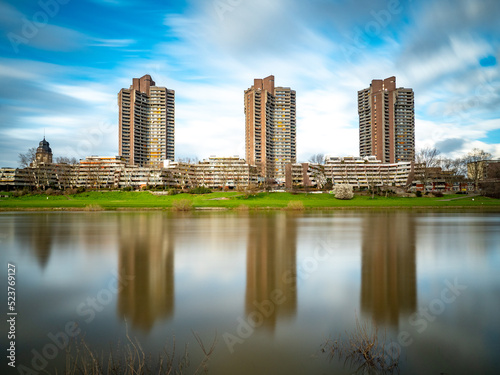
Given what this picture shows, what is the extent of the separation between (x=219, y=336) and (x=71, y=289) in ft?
15.3

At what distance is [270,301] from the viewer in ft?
23.4

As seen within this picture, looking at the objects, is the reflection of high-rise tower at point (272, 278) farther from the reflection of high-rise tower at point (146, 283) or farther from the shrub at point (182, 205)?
the shrub at point (182, 205)

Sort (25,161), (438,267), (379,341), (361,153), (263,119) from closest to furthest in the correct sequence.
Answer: (379,341) < (438,267) < (25,161) < (263,119) < (361,153)

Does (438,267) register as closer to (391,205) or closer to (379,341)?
(379,341)

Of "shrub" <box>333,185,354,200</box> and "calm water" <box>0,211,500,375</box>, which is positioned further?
"shrub" <box>333,185,354,200</box>

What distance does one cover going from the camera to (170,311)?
6.53 m

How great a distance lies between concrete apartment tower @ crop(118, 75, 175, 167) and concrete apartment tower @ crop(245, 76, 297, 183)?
40830 mm

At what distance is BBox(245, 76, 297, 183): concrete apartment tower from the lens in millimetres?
159750

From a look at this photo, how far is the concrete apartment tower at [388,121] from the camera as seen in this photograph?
16012 cm

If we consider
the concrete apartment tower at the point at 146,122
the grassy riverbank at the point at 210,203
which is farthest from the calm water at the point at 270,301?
the concrete apartment tower at the point at 146,122

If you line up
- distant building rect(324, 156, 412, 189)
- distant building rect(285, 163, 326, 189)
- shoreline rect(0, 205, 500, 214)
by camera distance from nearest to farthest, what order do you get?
shoreline rect(0, 205, 500, 214)
distant building rect(324, 156, 412, 189)
distant building rect(285, 163, 326, 189)

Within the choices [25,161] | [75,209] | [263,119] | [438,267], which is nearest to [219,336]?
[438,267]

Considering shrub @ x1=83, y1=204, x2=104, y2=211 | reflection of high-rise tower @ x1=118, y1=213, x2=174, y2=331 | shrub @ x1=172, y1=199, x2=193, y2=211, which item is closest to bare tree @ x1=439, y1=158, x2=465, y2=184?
shrub @ x1=172, y1=199, x2=193, y2=211

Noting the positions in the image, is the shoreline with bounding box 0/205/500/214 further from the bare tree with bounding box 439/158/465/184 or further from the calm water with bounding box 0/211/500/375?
the bare tree with bounding box 439/158/465/184
